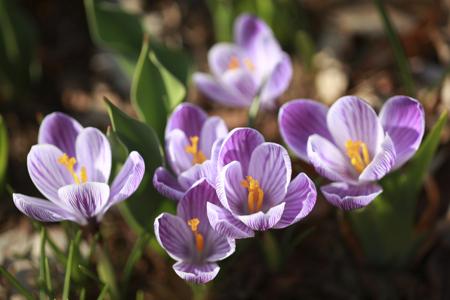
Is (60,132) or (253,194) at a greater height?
(60,132)

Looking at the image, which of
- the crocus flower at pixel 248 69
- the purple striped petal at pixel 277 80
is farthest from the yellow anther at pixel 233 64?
the purple striped petal at pixel 277 80

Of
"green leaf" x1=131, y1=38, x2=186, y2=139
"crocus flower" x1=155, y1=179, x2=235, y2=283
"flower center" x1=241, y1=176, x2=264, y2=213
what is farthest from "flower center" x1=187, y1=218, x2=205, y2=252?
"green leaf" x1=131, y1=38, x2=186, y2=139

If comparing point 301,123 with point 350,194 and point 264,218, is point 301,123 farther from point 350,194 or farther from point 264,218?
point 264,218

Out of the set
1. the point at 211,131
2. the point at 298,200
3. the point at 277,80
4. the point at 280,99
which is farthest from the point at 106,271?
the point at 280,99

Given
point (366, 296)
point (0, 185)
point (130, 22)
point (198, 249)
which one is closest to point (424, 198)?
point (366, 296)

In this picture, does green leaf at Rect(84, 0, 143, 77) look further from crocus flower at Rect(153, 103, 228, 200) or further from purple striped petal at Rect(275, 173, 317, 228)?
purple striped petal at Rect(275, 173, 317, 228)

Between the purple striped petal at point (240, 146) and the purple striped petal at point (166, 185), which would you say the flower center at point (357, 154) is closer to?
the purple striped petal at point (240, 146)
